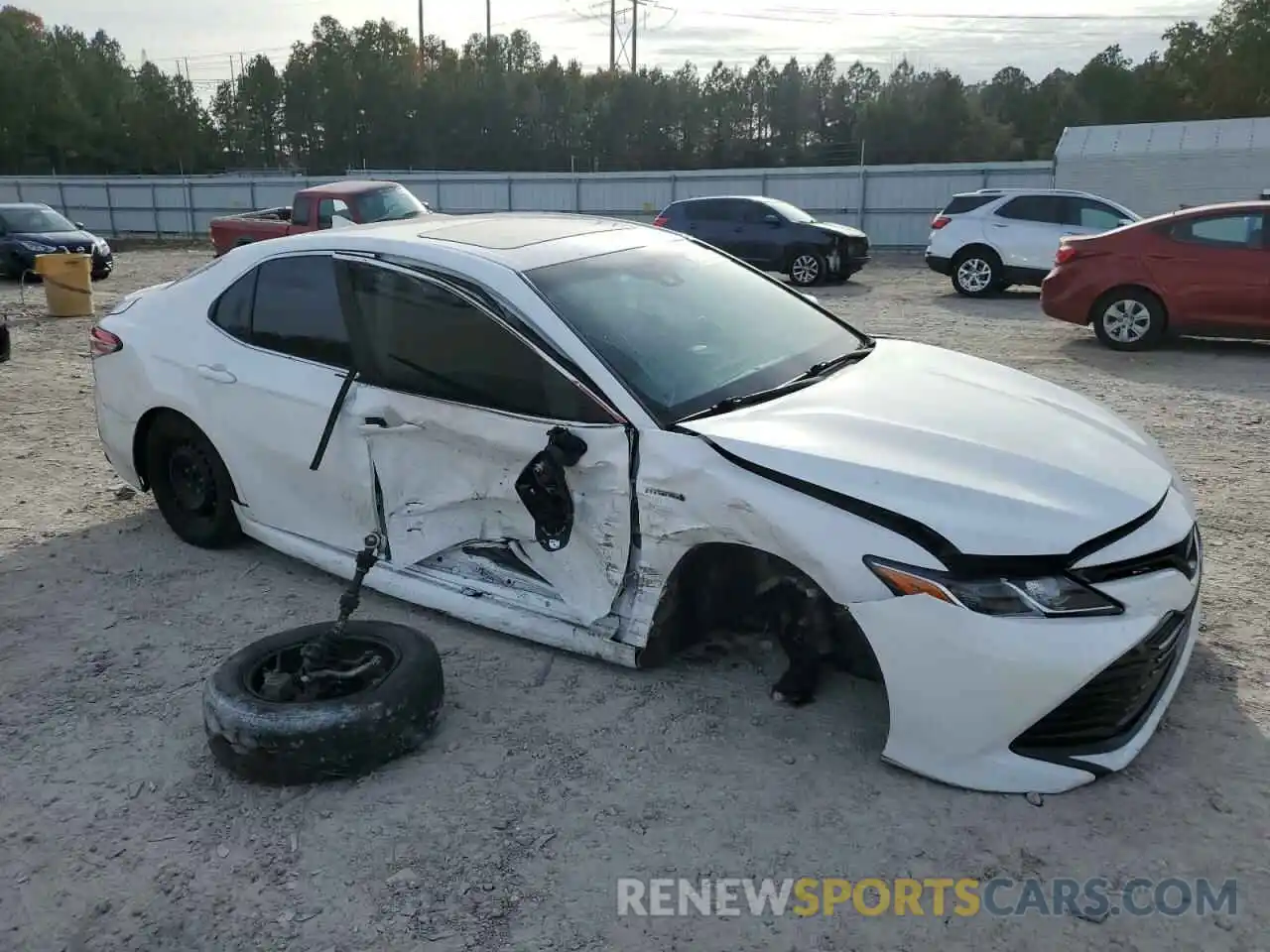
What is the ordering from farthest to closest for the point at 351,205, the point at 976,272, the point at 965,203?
the point at 965,203 < the point at 351,205 < the point at 976,272

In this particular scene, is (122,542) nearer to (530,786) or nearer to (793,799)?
(530,786)

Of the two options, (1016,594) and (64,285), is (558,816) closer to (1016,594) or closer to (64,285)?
(1016,594)

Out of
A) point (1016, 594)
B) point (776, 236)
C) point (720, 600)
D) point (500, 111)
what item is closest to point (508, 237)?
point (720, 600)

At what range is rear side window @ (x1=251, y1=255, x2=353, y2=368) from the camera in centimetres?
415

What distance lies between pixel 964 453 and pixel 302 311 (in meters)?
2.75

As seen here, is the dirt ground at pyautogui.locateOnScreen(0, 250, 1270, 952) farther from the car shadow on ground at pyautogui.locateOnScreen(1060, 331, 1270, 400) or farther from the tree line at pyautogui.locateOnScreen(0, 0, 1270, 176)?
the tree line at pyautogui.locateOnScreen(0, 0, 1270, 176)

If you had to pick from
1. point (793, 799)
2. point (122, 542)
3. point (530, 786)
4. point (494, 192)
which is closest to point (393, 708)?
point (530, 786)

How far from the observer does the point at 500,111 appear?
62906 millimetres

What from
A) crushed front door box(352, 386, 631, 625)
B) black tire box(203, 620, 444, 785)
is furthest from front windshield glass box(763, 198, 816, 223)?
black tire box(203, 620, 444, 785)

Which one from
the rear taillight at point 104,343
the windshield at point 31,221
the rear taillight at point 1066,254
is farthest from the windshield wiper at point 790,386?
the windshield at point 31,221

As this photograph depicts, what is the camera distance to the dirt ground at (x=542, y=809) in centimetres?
252

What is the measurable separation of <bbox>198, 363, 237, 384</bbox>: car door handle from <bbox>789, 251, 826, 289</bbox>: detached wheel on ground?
14.2m

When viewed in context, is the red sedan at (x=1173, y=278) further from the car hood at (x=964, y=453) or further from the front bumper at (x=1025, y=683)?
the front bumper at (x=1025, y=683)

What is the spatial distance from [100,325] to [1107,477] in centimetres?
463
